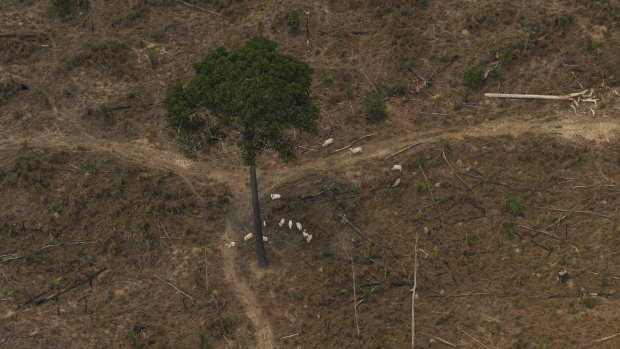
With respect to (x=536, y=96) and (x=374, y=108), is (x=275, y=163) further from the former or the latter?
(x=536, y=96)

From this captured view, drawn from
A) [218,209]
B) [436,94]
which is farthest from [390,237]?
[436,94]

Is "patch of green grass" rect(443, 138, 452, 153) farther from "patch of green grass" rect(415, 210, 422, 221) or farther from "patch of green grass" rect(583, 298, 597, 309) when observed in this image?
"patch of green grass" rect(583, 298, 597, 309)

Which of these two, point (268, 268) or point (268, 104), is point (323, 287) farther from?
point (268, 104)

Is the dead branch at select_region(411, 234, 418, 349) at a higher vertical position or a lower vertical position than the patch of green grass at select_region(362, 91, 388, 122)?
lower

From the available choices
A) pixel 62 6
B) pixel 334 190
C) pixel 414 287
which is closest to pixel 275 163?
pixel 334 190

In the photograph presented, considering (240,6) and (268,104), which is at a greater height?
(268,104)

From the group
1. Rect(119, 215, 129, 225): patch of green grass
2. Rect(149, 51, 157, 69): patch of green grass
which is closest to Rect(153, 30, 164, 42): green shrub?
Rect(149, 51, 157, 69): patch of green grass
